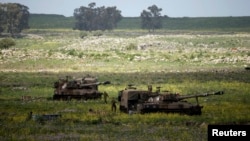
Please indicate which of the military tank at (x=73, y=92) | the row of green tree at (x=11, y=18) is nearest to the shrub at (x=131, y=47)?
the row of green tree at (x=11, y=18)

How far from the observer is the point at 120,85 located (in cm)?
5288

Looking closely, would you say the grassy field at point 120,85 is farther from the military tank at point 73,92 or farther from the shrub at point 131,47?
the military tank at point 73,92

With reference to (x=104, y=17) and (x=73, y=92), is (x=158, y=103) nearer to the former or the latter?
A: (x=73, y=92)

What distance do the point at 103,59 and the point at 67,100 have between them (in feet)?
138

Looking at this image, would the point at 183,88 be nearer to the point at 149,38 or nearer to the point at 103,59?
the point at 103,59

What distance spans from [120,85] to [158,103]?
2035 centimetres

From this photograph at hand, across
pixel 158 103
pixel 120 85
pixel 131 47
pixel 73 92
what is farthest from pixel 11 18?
pixel 158 103

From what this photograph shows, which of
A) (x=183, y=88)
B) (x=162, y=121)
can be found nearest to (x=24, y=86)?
(x=183, y=88)

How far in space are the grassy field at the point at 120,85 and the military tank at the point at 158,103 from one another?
2.68 ft

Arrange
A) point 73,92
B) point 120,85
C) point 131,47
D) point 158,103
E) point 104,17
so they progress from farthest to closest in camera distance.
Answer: point 104,17 < point 131,47 < point 120,85 < point 73,92 < point 158,103

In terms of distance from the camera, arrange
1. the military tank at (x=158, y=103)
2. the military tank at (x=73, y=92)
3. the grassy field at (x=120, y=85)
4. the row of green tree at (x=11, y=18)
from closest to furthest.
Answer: the grassy field at (x=120, y=85)
the military tank at (x=158, y=103)
the military tank at (x=73, y=92)
the row of green tree at (x=11, y=18)

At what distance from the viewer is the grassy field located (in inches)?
1066

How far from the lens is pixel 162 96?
3250cm

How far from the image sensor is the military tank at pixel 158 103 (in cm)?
3209
